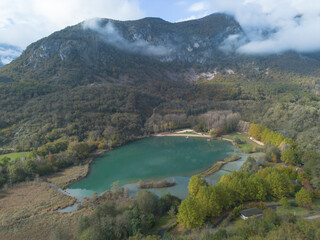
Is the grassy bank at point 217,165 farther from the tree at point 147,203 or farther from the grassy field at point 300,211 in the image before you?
the tree at point 147,203

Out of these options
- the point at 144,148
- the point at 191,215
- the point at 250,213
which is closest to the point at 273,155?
the point at 250,213

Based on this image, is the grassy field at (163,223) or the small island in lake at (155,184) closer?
the grassy field at (163,223)

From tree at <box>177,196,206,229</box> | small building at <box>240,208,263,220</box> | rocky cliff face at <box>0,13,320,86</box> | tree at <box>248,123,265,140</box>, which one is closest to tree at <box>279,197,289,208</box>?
small building at <box>240,208,263,220</box>

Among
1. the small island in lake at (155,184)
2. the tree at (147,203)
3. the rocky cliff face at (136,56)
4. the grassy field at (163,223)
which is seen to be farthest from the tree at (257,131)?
the rocky cliff face at (136,56)

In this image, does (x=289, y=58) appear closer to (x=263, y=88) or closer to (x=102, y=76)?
(x=263, y=88)

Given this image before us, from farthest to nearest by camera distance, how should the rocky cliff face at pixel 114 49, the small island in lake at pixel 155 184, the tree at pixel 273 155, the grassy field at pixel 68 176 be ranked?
the rocky cliff face at pixel 114 49
the tree at pixel 273 155
the grassy field at pixel 68 176
the small island in lake at pixel 155 184

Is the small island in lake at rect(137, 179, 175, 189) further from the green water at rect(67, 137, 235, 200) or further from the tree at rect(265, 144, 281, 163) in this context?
the tree at rect(265, 144, 281, 163)

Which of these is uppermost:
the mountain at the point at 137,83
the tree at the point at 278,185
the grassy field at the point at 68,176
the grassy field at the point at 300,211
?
the mountain at the point at 137,83
